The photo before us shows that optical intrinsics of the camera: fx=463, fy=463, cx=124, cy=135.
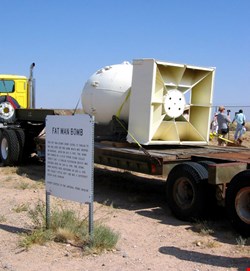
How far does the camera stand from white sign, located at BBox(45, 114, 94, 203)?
5.76 meters

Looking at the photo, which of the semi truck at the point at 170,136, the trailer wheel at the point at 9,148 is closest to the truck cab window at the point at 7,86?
the trailer wheel at the point at 9,148

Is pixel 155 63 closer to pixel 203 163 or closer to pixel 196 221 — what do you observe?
pixel 203 163

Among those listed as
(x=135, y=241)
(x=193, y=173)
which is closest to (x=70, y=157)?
(x=135, y=241)

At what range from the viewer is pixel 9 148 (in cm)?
1382

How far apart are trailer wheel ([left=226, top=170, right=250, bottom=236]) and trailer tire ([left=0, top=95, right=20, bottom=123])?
976 centimetres

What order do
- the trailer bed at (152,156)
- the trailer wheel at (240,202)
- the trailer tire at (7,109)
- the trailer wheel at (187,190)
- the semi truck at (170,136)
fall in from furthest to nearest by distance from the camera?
the trailer tire at (7,109)
the trailer bed at (152,156)
the trailer wheel at (187,190)
the semi truck at (170,136)
the trailer wheel at (240,202)

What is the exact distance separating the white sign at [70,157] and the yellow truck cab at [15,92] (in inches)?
352

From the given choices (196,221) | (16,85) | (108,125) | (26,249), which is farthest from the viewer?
(16,85)

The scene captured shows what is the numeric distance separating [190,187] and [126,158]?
1724 mm

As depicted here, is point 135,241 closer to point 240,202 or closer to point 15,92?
point 240,202

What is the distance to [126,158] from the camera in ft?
29.0

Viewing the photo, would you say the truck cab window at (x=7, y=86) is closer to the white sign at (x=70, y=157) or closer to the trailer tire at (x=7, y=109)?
the trailer tire at (x=7, y=109)

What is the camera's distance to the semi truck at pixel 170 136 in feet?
22.4

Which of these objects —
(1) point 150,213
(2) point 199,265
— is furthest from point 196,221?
(2) point 199,265
